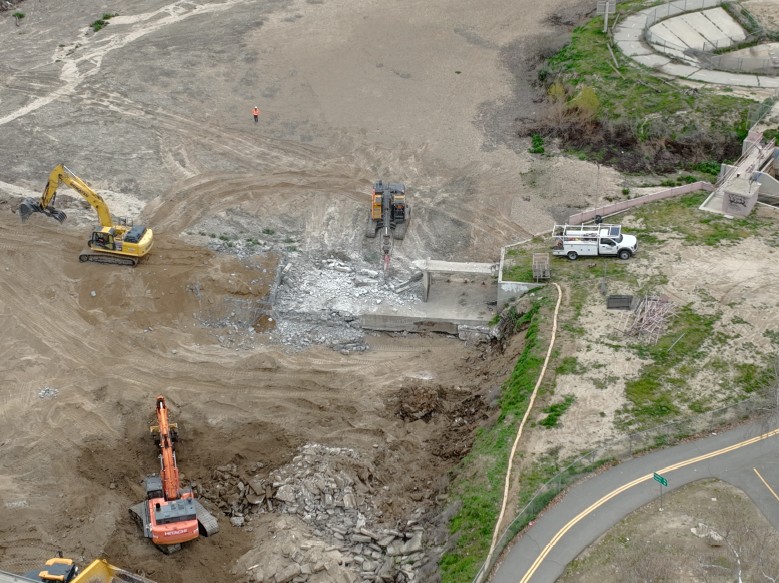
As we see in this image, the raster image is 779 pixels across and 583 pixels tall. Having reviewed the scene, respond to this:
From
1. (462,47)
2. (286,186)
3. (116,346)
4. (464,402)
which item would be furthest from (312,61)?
(464,402)

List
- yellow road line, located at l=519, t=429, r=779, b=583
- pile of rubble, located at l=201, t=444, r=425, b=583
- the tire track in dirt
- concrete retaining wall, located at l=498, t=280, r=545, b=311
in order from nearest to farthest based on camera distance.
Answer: yellow road line, located at l=519, t=429, r=779, b=583 < pile of rubble, located at l=201, t=444, r=425, b=583 < concrete retaining wall, located at l=498, t=280, r=545, b=311 < the tire track in dirt

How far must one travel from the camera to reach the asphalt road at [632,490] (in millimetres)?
29156

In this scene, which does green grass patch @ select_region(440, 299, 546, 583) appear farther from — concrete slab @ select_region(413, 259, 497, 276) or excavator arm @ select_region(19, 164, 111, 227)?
excavator arm @ select_region(19, 164, 111, 227)

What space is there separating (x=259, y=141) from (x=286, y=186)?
5.65m

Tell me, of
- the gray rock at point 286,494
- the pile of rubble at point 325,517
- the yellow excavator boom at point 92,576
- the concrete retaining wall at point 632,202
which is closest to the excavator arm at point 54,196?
the pile of rubble at point 325,517

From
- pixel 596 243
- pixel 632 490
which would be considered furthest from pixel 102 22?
pixel 632 490

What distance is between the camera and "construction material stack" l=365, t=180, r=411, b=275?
5116 cm

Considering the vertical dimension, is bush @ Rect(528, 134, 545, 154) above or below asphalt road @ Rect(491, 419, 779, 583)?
below

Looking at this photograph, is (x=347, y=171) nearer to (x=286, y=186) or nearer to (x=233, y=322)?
(x=286, y=186)

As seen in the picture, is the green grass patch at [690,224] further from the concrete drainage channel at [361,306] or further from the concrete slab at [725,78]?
the concrete slab at [725,78]

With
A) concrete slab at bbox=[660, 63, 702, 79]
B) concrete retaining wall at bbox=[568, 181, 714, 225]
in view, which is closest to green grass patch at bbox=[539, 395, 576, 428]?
concrete retaining wall at bbox=[568, 181, 714, 225]

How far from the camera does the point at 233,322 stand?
45969 mm

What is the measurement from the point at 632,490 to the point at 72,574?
19157 millimetres

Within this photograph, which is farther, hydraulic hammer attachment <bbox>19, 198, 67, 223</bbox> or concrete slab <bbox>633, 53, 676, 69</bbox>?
concrete slab <bbox>633, 53, 676, 69</bbox>
